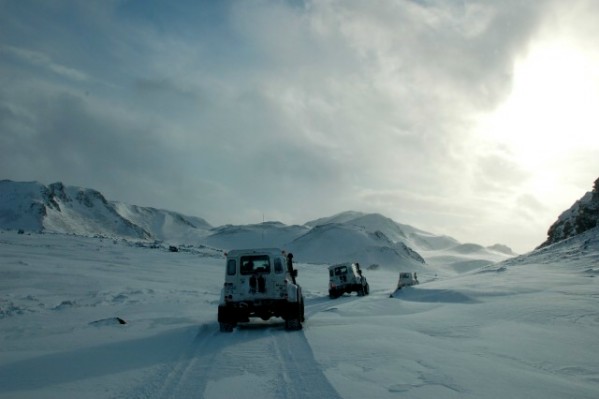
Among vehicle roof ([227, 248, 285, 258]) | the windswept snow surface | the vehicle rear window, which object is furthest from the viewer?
vehicle roof ([227, 248, 285, 258])

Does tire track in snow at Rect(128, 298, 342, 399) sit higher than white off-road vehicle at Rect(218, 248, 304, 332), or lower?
lower

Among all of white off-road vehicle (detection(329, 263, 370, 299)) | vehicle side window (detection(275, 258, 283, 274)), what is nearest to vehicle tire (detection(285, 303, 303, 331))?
vehicle side window (detection(275, 258, 283, 274))

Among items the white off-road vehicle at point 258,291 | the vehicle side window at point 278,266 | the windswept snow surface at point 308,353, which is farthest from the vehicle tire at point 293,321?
the vehicle side window at point 278,266

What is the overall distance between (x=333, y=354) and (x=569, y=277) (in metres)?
19.5

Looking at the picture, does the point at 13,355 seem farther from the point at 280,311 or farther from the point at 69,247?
the point at 69,247

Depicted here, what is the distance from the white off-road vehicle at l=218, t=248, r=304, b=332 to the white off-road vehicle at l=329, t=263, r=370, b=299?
18636 millimetres

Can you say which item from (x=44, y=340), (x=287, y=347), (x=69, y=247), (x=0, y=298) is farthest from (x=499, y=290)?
(x=69, y=247)

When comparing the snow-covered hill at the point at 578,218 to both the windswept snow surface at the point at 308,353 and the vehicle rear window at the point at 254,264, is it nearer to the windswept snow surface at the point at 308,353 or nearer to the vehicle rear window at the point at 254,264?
the windswept snow surface at the point at 308,353

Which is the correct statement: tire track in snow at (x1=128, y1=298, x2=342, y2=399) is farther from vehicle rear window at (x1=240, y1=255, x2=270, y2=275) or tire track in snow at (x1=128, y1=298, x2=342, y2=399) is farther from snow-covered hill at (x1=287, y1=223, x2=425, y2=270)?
snow-covered hill at (x1=287, y1=223, x2=425, y2=270)

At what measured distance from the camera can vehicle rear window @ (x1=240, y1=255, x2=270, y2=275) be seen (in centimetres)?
1473

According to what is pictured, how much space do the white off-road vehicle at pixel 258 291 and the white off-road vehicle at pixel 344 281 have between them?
61.1ft

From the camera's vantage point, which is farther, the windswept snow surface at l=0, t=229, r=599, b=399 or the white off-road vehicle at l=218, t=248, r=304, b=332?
the white off-road vehicle at l=218, t=248, r=304, b=332

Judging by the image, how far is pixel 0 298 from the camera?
66.2 feet

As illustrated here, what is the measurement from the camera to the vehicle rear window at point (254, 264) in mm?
14727
